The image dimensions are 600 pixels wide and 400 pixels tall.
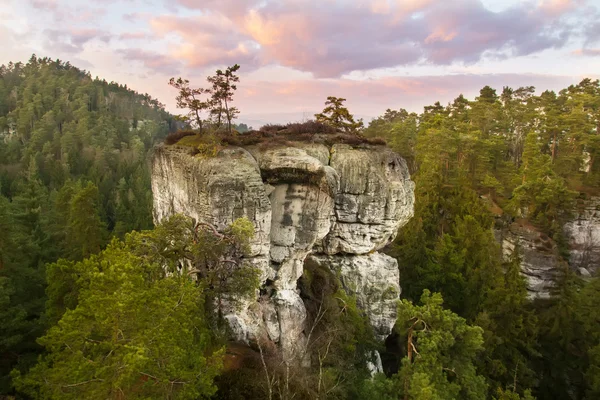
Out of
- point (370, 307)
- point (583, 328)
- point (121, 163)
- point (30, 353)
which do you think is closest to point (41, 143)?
point (121, 163)

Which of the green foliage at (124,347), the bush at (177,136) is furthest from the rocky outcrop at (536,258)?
the green foliage at (124,347)

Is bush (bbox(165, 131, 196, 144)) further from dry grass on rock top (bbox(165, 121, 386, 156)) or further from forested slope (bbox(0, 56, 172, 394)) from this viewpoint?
forested slope (bbox(0, 56, 172, 394))

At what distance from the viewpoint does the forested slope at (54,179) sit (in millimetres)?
16969

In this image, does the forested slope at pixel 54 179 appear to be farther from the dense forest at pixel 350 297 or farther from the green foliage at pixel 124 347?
the green foliage at pixel 124 347

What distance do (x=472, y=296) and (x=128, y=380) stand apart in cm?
2194

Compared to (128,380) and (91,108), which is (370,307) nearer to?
(128,380)

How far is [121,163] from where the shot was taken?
61.9 m

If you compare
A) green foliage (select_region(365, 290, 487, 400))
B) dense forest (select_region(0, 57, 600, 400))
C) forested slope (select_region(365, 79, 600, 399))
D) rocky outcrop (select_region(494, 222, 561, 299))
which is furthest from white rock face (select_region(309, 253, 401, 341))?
rocky outcrop (select_region(494, 222, 561, 299))

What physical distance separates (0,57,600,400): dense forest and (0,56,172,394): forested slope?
17 centimetres

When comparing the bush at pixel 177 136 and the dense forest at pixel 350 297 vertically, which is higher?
the bush at pixel 177 136

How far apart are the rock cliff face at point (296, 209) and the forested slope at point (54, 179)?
23.3 feet

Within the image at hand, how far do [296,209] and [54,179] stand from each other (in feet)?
148

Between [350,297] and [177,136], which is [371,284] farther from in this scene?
[177,136]

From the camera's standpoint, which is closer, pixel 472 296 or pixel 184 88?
pixel 184 88
